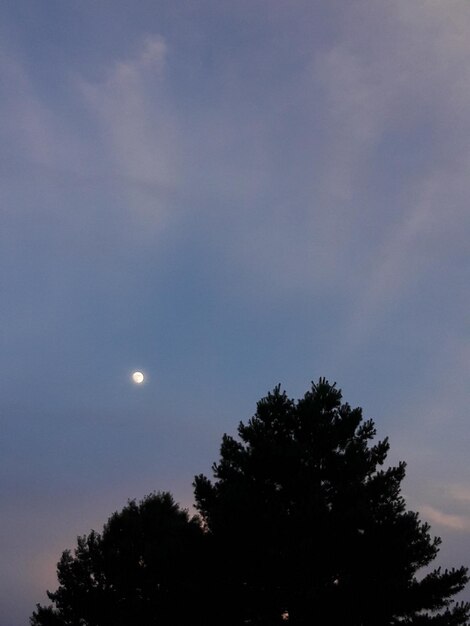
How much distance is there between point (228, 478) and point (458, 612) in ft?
30.3

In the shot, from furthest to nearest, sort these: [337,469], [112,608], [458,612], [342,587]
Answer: [112,608], [337,469], [458,612], [342,587]

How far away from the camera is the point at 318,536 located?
20.6 m

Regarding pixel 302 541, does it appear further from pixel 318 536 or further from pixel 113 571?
pixel 113 571

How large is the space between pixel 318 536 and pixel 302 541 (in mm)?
1342

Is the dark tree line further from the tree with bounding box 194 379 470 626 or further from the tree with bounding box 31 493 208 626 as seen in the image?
the tree with bounding box 31 493 208 626

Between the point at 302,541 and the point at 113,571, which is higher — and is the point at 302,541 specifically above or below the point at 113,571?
below

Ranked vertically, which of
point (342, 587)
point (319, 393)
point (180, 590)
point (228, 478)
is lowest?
point (342, 587)

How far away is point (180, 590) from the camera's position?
21.2 meters

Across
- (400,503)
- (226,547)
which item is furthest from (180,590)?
(400,503)

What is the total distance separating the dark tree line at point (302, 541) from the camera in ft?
64.0

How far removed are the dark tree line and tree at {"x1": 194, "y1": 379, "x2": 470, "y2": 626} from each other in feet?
0.13

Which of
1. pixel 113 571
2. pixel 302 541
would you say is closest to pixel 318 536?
pixel 302 541

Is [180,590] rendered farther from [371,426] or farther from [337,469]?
[371,426]

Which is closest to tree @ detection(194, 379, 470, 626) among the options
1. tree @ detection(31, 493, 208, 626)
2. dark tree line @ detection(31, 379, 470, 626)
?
dark tree line @ detection(31, 379, 470, 626)
